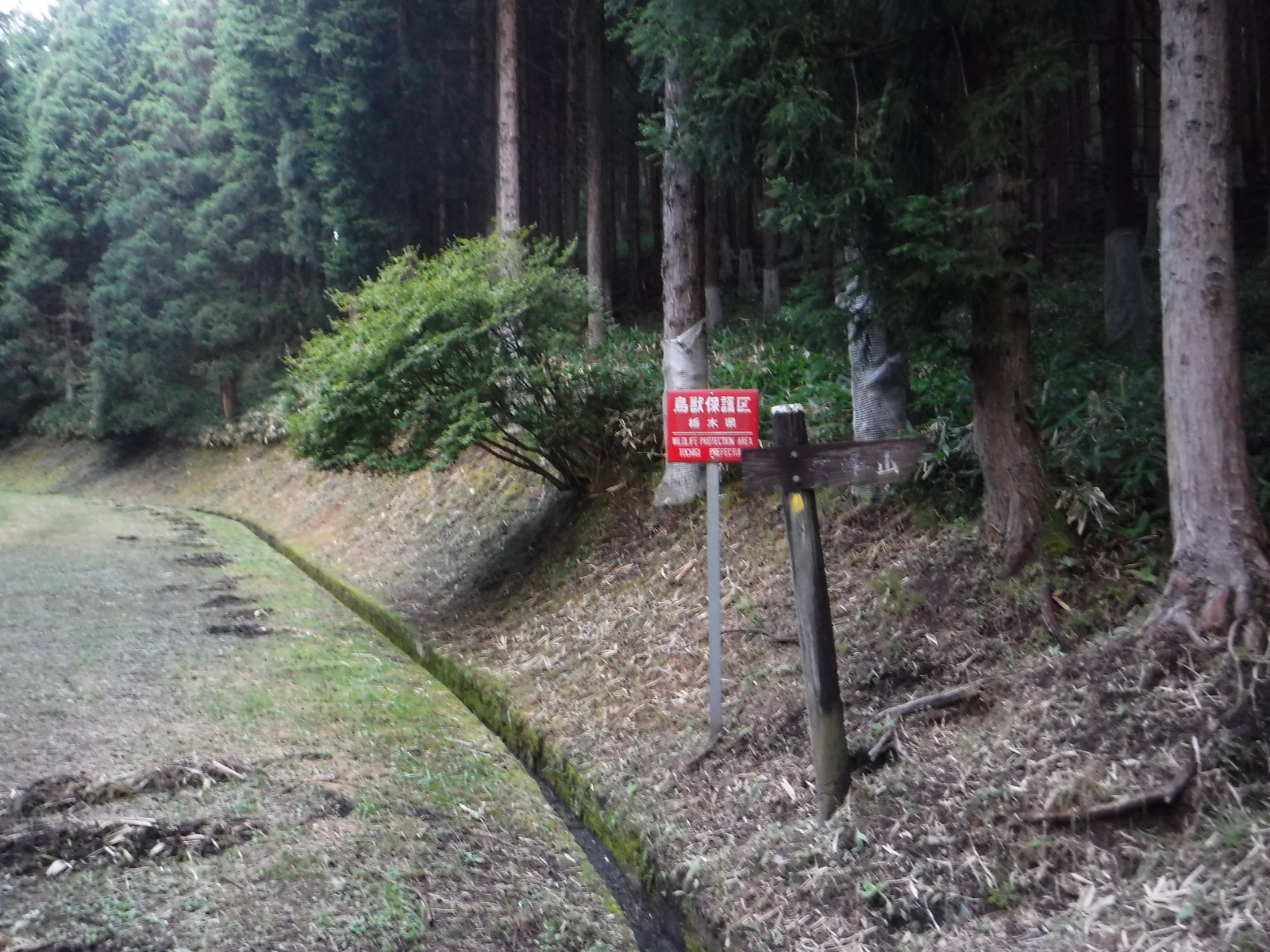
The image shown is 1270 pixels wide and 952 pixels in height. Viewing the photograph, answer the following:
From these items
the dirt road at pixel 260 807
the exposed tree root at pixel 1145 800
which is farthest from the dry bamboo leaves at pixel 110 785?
the exposed tree root at pixel 1145 800

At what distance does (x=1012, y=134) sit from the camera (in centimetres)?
603

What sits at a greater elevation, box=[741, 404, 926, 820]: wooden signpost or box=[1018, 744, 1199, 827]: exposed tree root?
box=[741, 404, 926, 820]: wooden signpost

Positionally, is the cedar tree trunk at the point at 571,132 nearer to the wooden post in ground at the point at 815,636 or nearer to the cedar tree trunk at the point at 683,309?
the cedar tree trunk at the point at 683,309

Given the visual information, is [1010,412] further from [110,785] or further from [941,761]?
[110,785]

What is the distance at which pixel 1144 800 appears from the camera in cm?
409

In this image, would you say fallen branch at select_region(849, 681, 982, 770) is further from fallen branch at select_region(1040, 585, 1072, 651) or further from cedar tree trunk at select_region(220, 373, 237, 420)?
cedar tree trunk at select_region(220, 373, 237, 420)

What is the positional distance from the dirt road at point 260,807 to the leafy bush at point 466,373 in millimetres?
2157

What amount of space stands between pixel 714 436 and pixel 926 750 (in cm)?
207

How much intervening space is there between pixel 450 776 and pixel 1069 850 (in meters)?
4.01

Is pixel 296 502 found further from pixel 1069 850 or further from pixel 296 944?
pixel 1069 850

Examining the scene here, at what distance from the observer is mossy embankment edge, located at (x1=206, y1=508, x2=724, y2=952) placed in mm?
5314

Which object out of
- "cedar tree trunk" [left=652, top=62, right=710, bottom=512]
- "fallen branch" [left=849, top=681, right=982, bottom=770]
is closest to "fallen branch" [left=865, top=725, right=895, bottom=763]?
"fallen branch" [left=849, top=681, right=982, bottom=770]

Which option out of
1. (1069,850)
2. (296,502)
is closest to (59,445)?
(296,502)

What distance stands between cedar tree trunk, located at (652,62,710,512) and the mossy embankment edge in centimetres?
250
